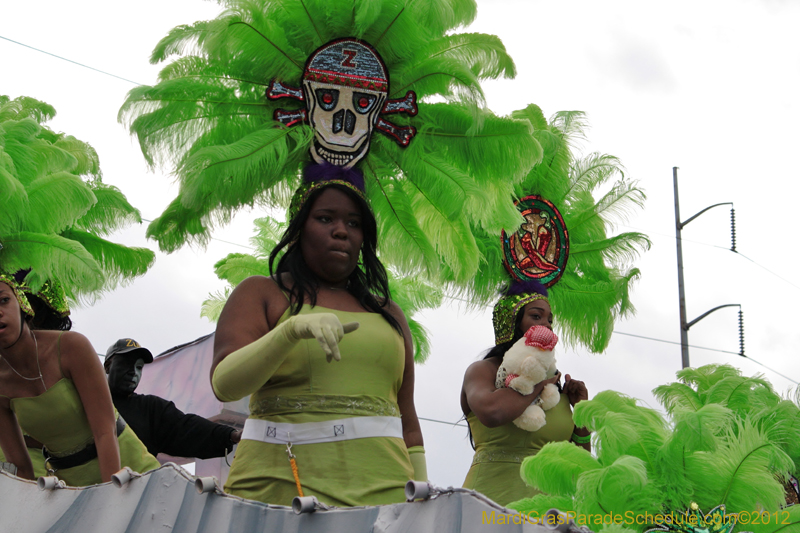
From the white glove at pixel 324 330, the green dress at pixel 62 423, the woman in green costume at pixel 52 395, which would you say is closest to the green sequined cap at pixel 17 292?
the woman in green costume at pixel 52 395

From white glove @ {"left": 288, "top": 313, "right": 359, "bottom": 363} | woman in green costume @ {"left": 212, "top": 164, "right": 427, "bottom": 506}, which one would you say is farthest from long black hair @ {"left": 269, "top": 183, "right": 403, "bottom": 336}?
white glove @ {"left": 288, "top": 313, "right": 359, "bottom": 363}

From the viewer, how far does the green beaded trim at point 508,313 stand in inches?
148

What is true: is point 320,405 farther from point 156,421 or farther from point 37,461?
point 156,421

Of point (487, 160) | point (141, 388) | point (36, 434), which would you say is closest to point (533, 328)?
point (487, 160)

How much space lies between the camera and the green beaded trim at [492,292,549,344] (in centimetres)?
375

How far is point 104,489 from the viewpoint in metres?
1.82

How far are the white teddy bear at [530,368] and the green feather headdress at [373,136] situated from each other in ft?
1.66

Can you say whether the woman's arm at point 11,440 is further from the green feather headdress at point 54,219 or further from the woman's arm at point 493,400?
the woman's arm at point 493,400

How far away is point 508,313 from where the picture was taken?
3.78m

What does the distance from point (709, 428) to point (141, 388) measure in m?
4.68

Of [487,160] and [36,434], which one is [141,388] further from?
[487,160]

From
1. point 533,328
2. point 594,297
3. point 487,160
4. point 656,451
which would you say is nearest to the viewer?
point 656,451

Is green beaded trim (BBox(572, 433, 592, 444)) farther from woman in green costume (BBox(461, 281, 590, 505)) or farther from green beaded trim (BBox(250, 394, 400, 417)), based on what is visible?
green beaded trim (BBox(250, 394, 400, 417))

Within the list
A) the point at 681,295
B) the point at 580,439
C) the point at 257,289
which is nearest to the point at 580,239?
the point at 580,439
